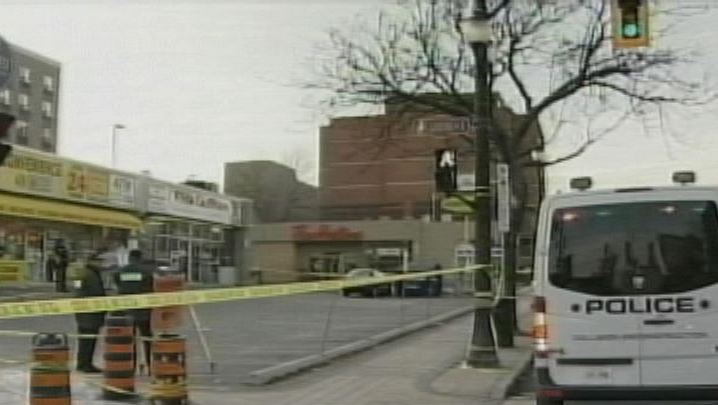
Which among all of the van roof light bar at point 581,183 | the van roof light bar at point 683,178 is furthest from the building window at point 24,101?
the van roof light bar at point 683,178

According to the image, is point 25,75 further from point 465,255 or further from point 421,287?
point 421,287

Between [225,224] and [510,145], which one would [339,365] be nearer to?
[510,145]

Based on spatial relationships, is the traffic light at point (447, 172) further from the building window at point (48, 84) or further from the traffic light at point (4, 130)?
the building window at point (48, 84)

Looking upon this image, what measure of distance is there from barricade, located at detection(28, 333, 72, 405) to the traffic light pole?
307 inches

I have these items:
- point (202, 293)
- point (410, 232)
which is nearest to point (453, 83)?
point (202, 293)


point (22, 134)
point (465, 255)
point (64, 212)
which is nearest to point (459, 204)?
point (64, 212)

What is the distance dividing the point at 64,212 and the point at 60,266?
1.85 m

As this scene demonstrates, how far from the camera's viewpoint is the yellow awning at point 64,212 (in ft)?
101

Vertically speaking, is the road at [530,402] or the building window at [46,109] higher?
the building window at [46,109]

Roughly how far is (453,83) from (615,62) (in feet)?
10.4

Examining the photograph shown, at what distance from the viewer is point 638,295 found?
31.6ft

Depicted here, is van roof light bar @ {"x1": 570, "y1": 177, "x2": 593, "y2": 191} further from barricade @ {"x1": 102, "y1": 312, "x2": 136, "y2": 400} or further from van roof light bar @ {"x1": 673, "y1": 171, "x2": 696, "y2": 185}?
barricade @ {"x1": 102, "y1": 312, "x2": 136, "y2": 400}

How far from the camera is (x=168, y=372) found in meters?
10.6

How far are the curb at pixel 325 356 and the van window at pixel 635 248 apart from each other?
4.85m
